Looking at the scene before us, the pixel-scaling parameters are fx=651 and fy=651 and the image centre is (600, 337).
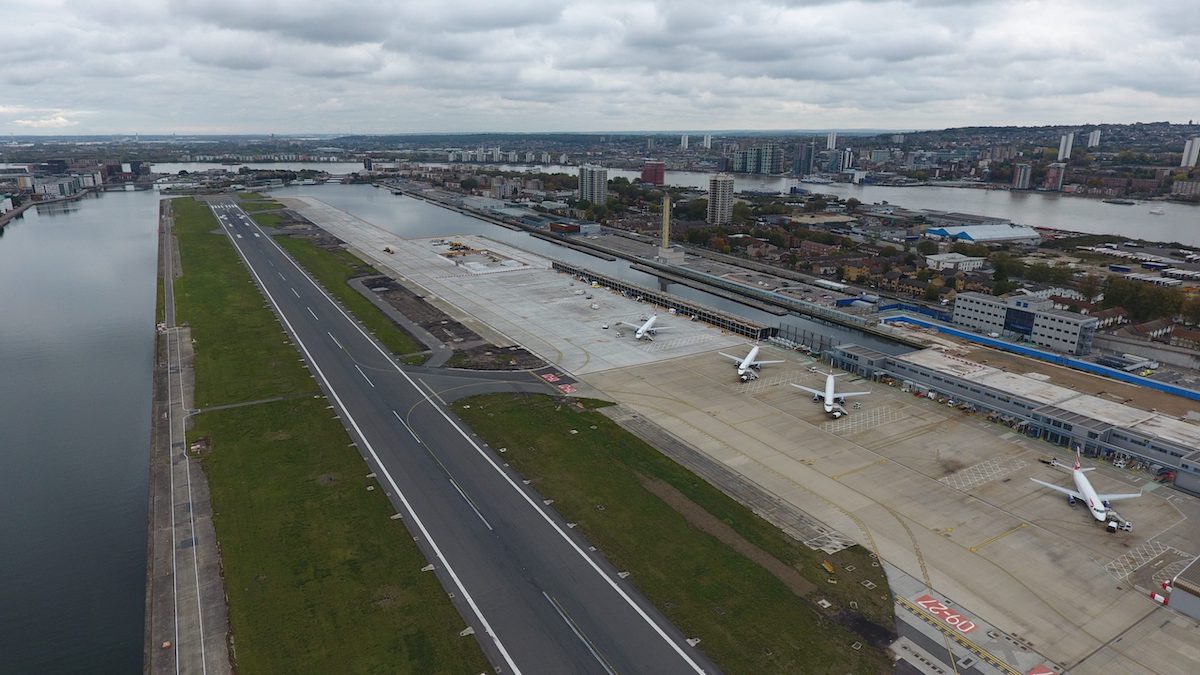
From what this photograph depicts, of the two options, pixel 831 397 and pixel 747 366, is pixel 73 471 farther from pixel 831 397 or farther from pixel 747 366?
pixel 831 397

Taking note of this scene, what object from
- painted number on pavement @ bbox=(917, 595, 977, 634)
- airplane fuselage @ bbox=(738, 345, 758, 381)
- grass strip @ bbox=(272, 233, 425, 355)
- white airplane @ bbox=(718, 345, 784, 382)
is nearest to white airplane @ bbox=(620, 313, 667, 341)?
white airplane @ bbox=(718, 345, 784, 382)

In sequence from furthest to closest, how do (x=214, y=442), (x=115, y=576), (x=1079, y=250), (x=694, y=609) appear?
(x=1079, y=250), (x=214, y=442), (x=115, y=576), (x=694, y=609)

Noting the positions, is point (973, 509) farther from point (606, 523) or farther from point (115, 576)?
point (115, 576)

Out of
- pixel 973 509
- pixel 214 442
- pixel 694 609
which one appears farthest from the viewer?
pixel 214 442

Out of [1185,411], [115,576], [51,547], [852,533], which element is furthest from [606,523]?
[1185,411]

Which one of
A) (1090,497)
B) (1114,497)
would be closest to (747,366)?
(1090,497)

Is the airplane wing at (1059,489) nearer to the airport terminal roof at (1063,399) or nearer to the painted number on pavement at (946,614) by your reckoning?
the airport terminal roof at (1063,399)
